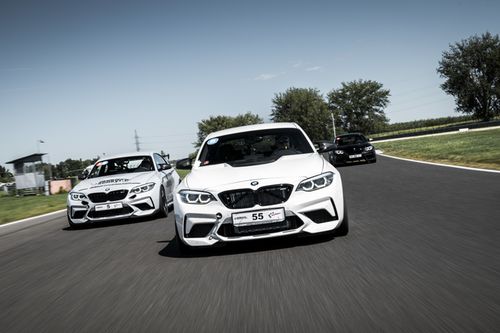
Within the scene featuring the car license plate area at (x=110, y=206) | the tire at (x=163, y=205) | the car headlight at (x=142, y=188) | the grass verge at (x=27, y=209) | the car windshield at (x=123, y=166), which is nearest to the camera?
the car license plate area at (x=110, y=206)

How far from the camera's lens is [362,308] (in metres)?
3.24

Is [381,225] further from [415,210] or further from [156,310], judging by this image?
[156,310]

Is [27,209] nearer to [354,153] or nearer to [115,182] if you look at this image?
[115,182]

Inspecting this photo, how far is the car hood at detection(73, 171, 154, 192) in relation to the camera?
9555 millimetres

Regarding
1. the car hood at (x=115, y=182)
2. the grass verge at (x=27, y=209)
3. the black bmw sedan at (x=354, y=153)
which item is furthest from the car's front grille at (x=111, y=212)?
the black bmw sedan at (x=354, y=153)

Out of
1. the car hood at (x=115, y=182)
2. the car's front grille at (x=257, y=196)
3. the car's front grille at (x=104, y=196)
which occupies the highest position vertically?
the car hood at (x=115, y=182)

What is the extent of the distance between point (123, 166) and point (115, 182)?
1.76 m

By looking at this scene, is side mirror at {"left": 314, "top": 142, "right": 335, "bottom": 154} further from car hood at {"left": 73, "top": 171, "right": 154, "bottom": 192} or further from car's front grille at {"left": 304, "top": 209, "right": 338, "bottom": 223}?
car hood at {"left": 73, "top": 171, "right": 154, "bottom": 192}

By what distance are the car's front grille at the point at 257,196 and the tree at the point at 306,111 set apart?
99.8m

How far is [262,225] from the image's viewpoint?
5082 millimetres

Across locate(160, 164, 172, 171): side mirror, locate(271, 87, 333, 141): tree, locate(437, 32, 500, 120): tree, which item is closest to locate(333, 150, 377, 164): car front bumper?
locate(160, 164, 172, 171): side mirror

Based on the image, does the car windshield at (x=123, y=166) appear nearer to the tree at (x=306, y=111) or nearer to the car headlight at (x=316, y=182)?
the car headlight at (x=316, y=182)

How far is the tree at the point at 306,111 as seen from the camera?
107175 millimetres

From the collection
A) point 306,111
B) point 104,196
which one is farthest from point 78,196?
point 306,111
